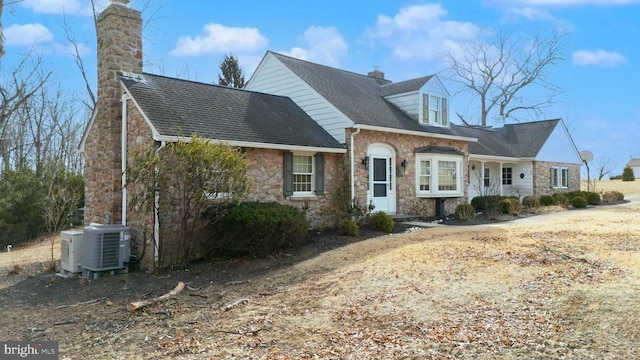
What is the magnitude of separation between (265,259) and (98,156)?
5463 millimetres

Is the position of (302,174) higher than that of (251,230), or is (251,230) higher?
(302,174)

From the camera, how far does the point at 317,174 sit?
1342 centimetres

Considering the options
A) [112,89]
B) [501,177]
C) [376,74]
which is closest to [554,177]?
[501,177]

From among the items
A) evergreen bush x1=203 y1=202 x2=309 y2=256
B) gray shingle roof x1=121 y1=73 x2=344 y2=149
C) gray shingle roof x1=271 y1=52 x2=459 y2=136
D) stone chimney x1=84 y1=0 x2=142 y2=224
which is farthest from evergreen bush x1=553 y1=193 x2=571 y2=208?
stone chimney x1=84 y1=0 x2=142 y2=224

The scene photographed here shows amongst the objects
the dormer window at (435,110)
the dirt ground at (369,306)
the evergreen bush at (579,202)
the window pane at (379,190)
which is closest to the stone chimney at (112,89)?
the dirt ground at (369,306)

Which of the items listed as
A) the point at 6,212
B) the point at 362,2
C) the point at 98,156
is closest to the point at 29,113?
the point at 6,212

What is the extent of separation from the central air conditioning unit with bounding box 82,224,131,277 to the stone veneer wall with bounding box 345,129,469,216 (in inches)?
278

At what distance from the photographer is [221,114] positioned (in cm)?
1248

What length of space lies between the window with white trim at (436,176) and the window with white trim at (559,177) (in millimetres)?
11509

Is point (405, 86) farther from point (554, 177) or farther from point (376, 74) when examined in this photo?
point (554, 177)

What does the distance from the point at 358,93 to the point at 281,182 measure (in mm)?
6589

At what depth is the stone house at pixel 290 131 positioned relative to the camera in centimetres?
1090

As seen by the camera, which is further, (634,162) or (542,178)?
(634,162)
